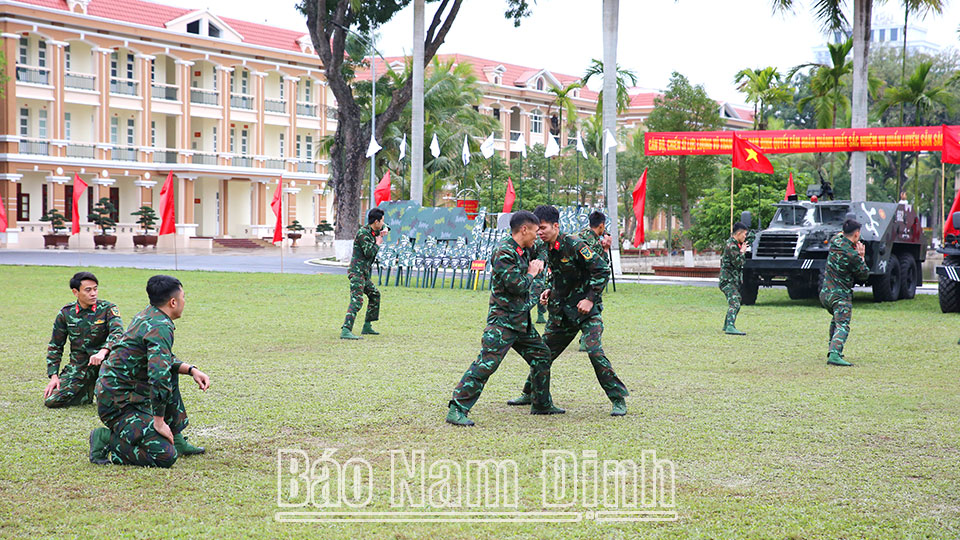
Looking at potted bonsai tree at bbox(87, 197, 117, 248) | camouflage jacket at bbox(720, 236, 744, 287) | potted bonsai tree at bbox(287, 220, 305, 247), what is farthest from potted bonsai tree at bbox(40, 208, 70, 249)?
camouflage jacket at bbox(720, 236, 744, 287)

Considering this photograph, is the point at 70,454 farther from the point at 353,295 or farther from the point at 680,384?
the point at 353,295

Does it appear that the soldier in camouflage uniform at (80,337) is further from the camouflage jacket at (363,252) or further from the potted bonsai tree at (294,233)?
the potted bonsai tree at (294,233)

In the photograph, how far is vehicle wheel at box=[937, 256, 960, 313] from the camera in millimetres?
17016

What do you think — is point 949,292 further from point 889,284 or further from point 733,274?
point 733,274

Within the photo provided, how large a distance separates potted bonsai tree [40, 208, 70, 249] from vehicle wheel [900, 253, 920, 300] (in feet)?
118

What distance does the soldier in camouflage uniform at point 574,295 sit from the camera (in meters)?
7.46

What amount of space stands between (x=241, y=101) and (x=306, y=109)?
482cm

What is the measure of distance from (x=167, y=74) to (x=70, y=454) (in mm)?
51986

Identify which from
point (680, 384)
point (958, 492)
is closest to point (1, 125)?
point (680, 384)

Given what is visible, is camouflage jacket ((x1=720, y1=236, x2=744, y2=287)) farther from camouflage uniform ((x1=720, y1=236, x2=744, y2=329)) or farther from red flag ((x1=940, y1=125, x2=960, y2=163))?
red flag ((x1=940, y1=125, x2=960, y2=163))

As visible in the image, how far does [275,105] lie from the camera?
193 feet

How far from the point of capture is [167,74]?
2162 inches

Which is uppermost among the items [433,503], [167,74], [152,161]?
[167,74]

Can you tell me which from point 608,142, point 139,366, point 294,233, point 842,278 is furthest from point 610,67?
point 294,233
